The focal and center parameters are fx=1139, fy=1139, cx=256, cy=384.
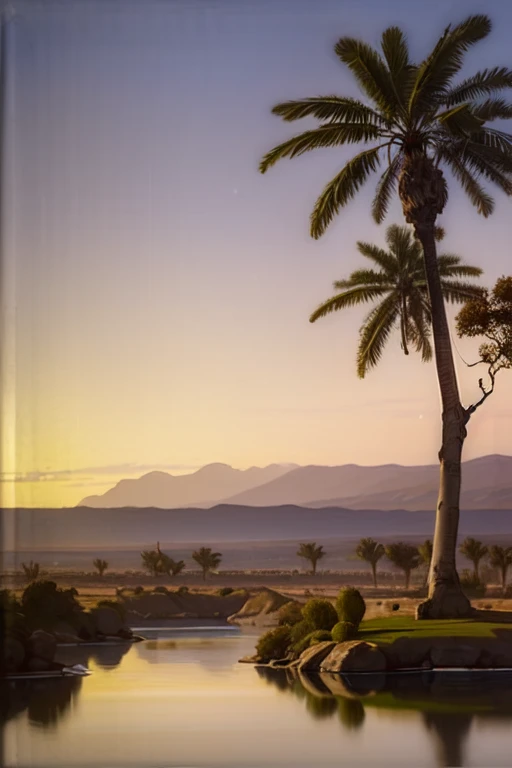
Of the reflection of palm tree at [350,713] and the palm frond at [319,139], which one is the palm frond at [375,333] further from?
the reflection of palm tree at [350,713]

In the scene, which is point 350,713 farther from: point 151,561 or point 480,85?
point 480,85

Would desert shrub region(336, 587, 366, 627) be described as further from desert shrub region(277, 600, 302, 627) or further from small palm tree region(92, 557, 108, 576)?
small palm tree region(92, 557, 108, 576)

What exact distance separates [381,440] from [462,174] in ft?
10.3

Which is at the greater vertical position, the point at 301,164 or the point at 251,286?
the point at 301,164

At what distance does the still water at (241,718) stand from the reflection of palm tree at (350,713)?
1cm

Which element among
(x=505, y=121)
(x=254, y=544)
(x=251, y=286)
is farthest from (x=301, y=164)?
(x=254, y=544)

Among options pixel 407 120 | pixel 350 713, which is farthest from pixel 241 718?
pixel 407 120

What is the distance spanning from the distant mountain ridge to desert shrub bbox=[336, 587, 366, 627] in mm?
1045

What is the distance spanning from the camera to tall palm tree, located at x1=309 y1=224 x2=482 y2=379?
1305 cm

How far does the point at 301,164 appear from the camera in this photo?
13.0 meters

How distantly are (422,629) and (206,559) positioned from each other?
259 centimetres

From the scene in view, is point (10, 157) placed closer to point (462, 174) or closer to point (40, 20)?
point (40, 20)

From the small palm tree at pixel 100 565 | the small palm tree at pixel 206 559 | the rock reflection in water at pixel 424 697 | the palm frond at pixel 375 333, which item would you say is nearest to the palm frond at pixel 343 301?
the palm frond at pixel 375 333

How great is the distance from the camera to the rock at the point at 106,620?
12.8m
